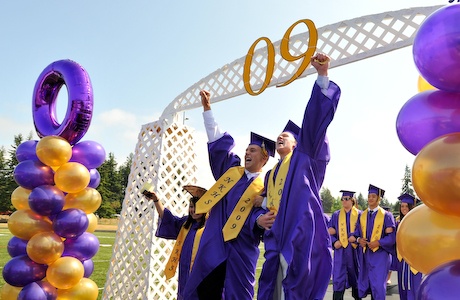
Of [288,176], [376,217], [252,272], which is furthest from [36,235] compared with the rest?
[376,217]

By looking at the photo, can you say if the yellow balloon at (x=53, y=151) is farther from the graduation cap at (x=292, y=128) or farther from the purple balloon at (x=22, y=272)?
the graduation cap at (x=292, y=128)

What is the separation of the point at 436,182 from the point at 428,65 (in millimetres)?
489

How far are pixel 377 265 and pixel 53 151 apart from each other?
5.42 metres

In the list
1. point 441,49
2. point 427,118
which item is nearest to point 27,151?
point 427,118

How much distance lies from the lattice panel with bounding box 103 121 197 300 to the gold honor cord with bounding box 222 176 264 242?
283 centimetres

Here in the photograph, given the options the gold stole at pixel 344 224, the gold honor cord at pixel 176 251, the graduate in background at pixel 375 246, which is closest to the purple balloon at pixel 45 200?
the gold honor cord at pixel 176 251

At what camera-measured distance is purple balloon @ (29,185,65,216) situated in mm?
4188

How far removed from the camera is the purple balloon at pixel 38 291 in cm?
405

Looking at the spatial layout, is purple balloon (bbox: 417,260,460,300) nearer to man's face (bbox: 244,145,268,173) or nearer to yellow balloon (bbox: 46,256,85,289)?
man's face (bbox: 244,145,268,173)

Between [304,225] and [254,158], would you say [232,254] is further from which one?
[304,225]

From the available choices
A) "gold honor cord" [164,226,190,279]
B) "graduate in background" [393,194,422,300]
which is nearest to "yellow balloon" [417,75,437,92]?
"gold honor cord" [164,226,190,279]

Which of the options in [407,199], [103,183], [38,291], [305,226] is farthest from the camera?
[103,183]

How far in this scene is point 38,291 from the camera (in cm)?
408

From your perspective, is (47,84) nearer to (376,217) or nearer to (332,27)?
(332,27)
